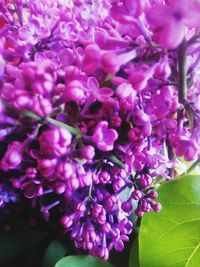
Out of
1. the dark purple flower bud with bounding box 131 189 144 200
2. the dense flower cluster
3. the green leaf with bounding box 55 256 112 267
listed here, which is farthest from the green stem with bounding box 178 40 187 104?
the green leaf with bounding box 55 256 112 267

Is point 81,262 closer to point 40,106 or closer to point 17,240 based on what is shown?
point 17,240

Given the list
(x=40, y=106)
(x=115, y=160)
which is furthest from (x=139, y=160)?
(x=40, y=106)

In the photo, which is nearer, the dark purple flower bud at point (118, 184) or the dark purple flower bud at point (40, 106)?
the dark purple flower bud at point (40, 106)

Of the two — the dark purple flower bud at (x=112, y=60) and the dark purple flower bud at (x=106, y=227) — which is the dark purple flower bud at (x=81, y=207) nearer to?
the dark purple flower bud at (x=106, y=227)

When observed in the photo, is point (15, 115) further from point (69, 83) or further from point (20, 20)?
point (20, 20)

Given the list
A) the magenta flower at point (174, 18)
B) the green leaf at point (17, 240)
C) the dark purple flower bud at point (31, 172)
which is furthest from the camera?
the green leaf at point (17, 240)

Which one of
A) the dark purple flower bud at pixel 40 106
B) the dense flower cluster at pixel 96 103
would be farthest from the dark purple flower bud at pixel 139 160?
the dark purple flower bud at pixel 40 106

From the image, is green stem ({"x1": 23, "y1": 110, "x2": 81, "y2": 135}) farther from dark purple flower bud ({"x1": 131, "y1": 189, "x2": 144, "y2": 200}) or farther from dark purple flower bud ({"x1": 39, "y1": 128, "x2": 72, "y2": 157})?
dark purple flower bud ({"x1": 131, "y1": 189, "x2": 144, "y2": 200})
